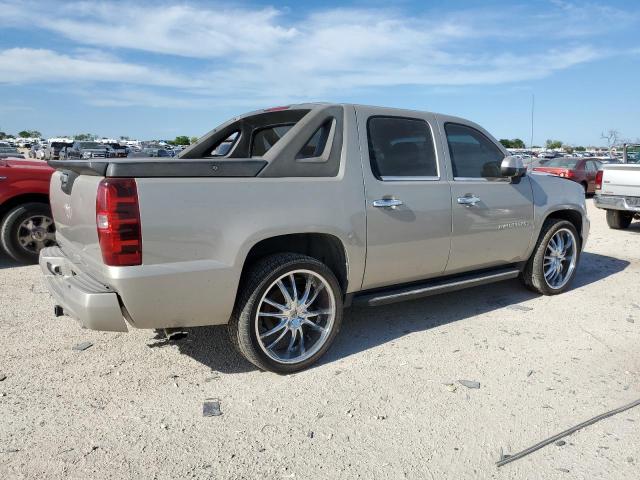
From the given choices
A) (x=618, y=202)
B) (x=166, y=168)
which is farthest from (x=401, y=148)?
(x=618, y=202)

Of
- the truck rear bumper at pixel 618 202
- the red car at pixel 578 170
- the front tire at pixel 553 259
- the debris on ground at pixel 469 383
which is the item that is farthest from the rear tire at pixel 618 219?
the debris on ground at pixel 469 383

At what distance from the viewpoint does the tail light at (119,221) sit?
9.00 feet

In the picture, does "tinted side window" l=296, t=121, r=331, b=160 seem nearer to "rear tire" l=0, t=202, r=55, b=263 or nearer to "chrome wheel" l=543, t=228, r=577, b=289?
"chrome wheel" l=543, t=228, r=577, b=289

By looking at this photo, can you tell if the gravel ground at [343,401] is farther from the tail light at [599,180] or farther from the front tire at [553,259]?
the tail light at [599,180]

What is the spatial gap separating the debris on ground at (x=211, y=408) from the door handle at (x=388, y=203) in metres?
1.69

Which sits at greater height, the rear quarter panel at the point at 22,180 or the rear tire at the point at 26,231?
the rear quarter panel at the point at 22,180

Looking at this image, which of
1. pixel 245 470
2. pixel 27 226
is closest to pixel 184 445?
pixel 245 470

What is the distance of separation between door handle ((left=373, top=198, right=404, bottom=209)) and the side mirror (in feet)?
3.94

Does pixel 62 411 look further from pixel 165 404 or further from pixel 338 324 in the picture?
pixel 338 324

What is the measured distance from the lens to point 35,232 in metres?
6.21

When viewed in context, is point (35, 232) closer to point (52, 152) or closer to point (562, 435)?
point (52, 152)

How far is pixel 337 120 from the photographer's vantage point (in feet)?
12.1

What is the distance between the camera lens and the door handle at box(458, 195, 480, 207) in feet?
13.9

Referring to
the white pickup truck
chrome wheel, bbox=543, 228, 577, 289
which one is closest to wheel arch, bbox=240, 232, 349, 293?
chrome wheel, bbox=543, 228, 577, 289
